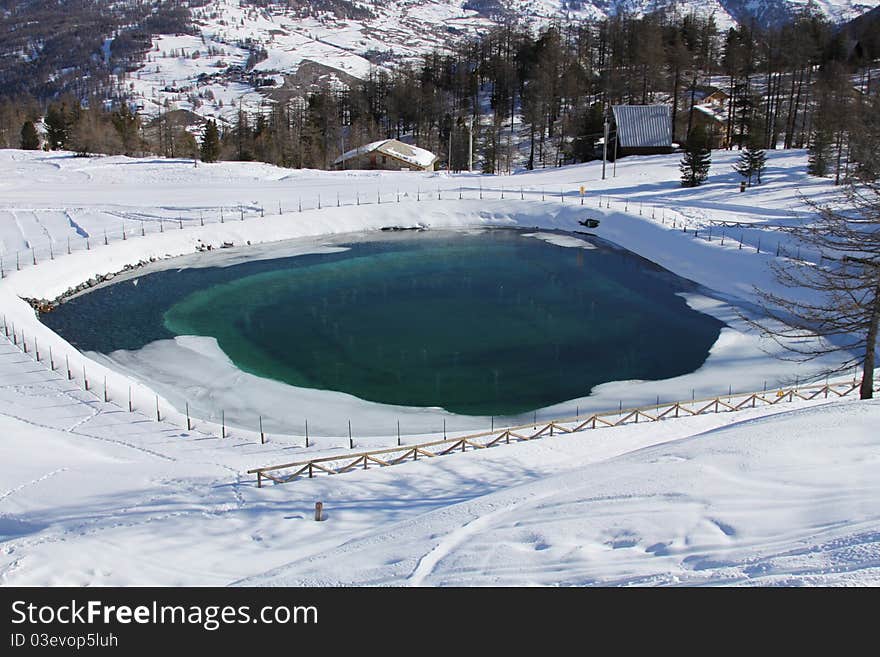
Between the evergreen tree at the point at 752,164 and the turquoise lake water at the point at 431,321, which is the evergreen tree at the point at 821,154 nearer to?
the evergreen tree at the point at 752,164

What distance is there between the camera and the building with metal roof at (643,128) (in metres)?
68.1

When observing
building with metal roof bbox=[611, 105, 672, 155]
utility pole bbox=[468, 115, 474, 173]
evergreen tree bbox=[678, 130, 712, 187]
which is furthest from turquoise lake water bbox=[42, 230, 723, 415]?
utility pole bbox=[468, 115, 474, 173]

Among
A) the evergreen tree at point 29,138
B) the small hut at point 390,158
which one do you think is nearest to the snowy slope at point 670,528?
the small hut at point 390,158

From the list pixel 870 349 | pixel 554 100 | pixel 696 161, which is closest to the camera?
pixel 870 349

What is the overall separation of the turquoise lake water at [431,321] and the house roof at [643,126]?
2728 centimetres

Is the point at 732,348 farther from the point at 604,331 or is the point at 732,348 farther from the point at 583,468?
the point at 583,468

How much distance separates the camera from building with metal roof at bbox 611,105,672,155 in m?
68.1

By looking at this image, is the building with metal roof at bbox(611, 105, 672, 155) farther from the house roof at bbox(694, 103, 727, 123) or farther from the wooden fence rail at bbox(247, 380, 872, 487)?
the wooden fence rail at bbox(247, 380, 872, 487)

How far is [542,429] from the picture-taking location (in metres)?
20.0

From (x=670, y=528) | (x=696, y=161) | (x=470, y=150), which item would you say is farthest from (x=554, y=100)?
(x=670, y=528)

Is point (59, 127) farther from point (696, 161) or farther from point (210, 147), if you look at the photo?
point (696, 161)

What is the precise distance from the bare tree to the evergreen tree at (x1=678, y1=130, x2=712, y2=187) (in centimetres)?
1154

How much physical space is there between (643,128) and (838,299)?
2103 inches

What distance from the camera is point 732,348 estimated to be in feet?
90.5
